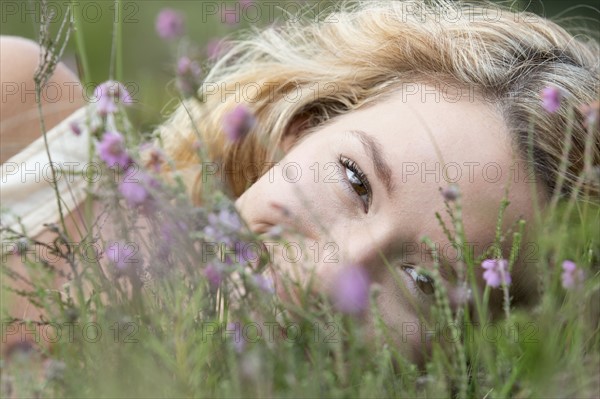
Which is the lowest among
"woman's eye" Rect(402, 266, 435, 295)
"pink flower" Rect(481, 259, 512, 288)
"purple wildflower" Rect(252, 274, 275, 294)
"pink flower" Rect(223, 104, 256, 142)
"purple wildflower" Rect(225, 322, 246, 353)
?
"woman's eye" Rect(402, 266, 435, 295)

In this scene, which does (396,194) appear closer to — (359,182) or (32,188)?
(359,182)

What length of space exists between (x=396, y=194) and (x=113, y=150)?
67 cm

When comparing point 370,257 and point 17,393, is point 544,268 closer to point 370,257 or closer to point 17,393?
point 370,257

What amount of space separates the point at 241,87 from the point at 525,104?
0.89 metres

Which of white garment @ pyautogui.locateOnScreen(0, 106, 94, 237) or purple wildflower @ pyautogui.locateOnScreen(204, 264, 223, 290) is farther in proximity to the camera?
white garment @ pyautogui.locateOnScreen(0, 106, 94, 237)

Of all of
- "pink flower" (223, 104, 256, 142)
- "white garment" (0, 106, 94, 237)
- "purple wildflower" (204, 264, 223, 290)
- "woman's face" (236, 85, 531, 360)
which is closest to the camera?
"pink flower" (223, 104, 256, 142)

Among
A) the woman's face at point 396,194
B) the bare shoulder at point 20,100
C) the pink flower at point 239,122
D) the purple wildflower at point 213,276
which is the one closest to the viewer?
the pink flower at point 239,122

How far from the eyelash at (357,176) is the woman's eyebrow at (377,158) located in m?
0.04

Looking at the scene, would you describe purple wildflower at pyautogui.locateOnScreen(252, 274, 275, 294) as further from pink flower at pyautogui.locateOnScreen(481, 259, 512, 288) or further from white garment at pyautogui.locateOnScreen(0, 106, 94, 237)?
white garment at pyautogui.locateOnScreen(0, 106, 94, 237)

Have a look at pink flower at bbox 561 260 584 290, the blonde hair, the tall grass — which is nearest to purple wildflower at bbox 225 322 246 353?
the tall grass

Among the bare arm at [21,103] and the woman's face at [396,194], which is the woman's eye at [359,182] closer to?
the woman's face at [396,194]

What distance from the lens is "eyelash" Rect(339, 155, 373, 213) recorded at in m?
1.72

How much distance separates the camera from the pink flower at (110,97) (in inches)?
50.7

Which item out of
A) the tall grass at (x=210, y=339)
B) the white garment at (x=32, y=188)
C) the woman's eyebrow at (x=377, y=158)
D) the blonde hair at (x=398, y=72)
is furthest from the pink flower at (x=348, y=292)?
the white garment at (x=32, y=188)
